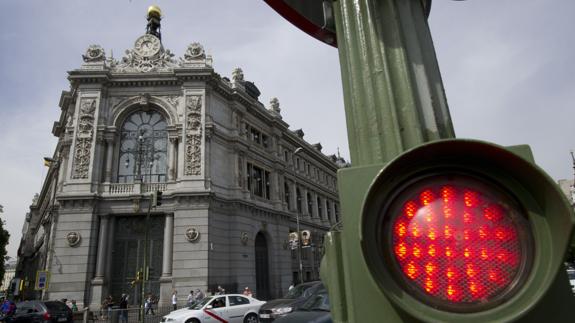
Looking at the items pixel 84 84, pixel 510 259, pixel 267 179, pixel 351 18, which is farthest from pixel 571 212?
pixel 267 179

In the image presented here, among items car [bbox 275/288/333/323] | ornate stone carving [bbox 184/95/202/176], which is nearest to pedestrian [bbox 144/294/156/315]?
ornate stone carving [bbox 184/95/202/176]

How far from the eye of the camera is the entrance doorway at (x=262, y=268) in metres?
28.6

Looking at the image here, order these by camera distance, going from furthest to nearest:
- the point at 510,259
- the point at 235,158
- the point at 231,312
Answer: the point at 235,158 → the point at 231,312 → the point at 510,259

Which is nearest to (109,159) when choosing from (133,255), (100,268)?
(133,255)

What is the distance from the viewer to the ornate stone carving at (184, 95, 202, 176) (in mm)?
24562

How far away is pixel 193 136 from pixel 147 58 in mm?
7897

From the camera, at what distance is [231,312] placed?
1458cm

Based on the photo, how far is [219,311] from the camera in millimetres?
14242

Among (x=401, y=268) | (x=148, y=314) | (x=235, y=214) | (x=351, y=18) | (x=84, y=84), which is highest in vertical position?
(x=84, y=84)

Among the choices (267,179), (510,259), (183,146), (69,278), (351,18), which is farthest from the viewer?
(267,179)

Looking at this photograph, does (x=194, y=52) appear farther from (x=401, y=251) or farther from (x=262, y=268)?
(x=401, y=251)

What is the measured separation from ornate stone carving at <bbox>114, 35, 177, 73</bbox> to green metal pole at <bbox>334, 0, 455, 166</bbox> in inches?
1084

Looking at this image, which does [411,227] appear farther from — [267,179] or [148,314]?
[267,179]

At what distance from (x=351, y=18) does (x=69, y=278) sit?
84.4ft
